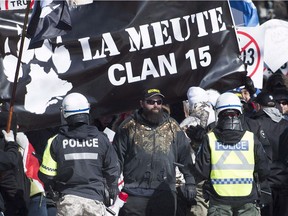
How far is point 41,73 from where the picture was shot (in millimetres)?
13406

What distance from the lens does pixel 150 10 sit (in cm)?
1384

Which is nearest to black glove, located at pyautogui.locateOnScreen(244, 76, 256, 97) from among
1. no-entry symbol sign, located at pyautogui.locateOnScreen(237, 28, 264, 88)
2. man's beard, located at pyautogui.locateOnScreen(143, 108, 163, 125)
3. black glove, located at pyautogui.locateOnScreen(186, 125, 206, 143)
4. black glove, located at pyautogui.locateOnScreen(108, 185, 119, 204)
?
no-entry symbol sign, located at pyautogui.locateOnScreen(237, 28, 264, 88)

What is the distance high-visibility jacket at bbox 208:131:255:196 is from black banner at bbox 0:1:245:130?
75.6 inches

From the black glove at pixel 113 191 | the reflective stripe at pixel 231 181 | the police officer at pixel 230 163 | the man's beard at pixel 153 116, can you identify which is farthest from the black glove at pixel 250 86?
the black glove at pixel 113 191

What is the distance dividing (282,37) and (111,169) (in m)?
5.17

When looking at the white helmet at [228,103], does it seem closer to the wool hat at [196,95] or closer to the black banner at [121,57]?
the wool hat at [196,95]

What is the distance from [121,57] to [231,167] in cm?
236

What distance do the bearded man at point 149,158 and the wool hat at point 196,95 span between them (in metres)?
0.81

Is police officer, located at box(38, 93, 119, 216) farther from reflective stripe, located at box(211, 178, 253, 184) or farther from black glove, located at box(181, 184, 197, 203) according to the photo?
reflective stripe, located at box(211, 178, 253, 184)

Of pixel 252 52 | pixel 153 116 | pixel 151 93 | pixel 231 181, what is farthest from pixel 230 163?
pixel 252 52

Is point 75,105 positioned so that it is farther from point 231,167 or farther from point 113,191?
point 231,167

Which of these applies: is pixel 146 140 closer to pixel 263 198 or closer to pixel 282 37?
pixel 263 198

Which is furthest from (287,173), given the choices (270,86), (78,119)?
(78,119)

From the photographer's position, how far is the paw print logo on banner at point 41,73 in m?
13.3
